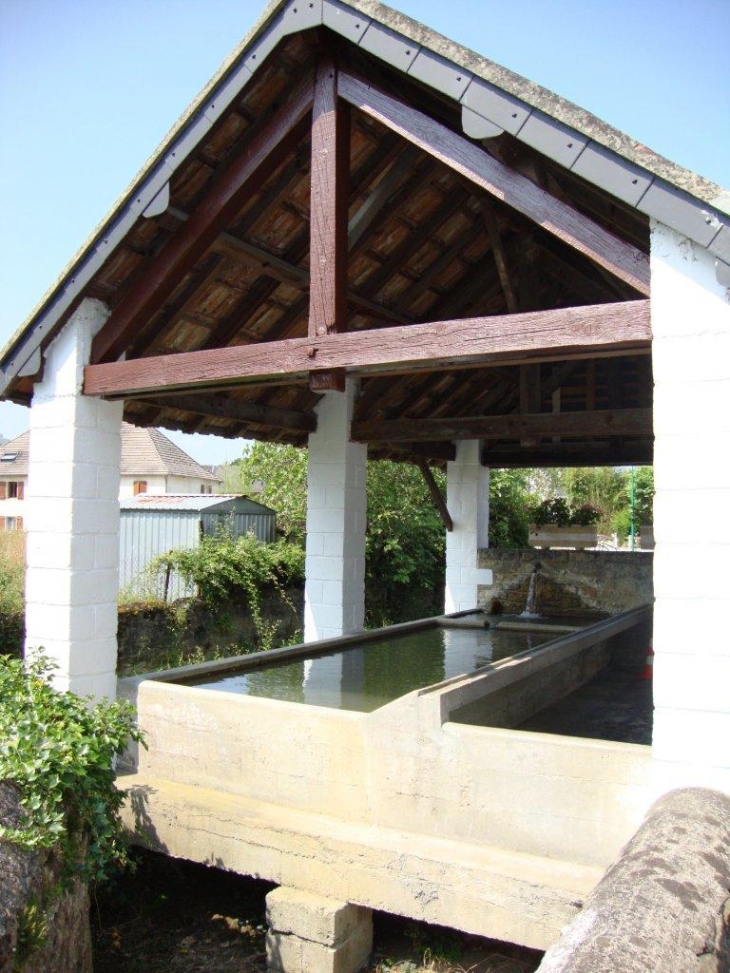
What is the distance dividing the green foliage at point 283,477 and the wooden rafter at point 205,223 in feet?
32.6

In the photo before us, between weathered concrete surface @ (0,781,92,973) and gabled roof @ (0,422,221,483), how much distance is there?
25.5 meters

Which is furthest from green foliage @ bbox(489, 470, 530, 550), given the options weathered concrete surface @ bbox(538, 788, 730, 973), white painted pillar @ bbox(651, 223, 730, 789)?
weathered concrete surface @ bbox(538, 788, 730, 973)

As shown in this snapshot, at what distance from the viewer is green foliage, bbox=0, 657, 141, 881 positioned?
11.2 ft

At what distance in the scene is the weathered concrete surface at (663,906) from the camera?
82.0 inches

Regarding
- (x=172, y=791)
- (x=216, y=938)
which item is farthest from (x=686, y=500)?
(x=216, y=938)

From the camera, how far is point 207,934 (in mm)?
4527

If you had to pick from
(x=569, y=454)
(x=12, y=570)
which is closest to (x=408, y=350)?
(x=12, y=570)

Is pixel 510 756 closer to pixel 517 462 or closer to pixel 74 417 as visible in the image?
pixel 74 417

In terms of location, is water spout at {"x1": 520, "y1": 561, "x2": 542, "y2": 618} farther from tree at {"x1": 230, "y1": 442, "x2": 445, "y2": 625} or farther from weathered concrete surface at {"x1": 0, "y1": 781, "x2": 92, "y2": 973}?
weathered concrete surface at {"x1": 0, "y1": 781, "x2": 92, "y2": 973}

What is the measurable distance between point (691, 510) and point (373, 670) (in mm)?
3322

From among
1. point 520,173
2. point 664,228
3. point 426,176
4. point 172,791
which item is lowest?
point 172,791

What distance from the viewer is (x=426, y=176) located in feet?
18.7

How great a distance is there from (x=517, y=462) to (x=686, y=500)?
6970mm

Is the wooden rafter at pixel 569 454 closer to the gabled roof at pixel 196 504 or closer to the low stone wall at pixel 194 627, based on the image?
the low stone wall at pixel 194 627
